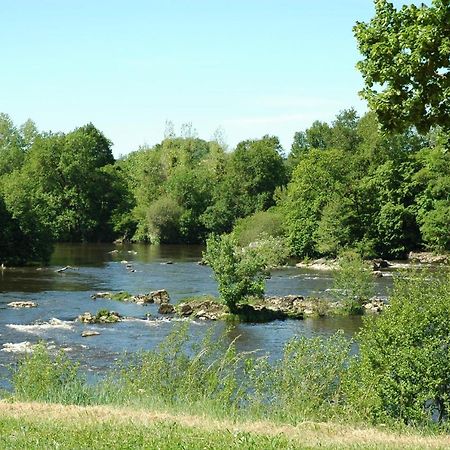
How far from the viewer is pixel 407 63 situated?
518 inches

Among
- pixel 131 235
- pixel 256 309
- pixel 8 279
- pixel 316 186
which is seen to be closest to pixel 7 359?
pixel 256 309

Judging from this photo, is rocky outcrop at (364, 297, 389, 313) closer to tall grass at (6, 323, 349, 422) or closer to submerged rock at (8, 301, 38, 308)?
submerged rock at (8, 301, 38, 308)

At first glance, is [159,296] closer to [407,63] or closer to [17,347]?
[17,347]

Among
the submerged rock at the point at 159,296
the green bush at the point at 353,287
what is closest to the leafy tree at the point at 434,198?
the green bush at the point at 353,287

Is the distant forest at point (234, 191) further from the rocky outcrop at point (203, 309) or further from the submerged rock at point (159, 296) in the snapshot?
the rocky outcrop at point (203, 309)

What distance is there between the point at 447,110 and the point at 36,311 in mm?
35973

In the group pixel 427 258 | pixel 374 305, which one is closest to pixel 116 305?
pixel 374 305

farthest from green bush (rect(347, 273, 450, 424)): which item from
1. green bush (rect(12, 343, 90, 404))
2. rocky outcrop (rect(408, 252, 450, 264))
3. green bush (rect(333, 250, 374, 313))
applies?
rocky outcrop (rect(408, 252, 450, 264))

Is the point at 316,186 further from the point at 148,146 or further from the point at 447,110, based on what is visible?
the point at 447,110

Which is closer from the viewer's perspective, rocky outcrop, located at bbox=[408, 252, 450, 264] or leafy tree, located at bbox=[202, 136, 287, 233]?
rocky outcrop, located at bbox=[408, 252, 450, 264]

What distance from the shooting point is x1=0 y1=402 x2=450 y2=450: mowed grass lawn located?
34.7 feet

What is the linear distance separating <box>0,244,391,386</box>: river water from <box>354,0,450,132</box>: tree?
11.5 meters

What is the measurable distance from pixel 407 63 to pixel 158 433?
293 inches

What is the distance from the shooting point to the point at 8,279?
59844 mm
